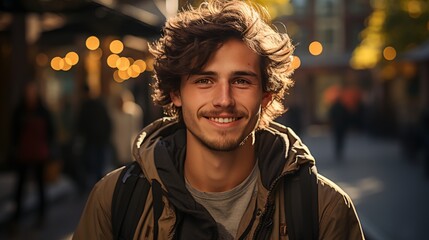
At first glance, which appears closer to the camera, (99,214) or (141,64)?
(99,214)

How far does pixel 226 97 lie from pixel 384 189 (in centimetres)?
1169

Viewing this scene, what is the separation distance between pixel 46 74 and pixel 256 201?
52.4 feet

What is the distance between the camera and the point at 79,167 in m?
13.5

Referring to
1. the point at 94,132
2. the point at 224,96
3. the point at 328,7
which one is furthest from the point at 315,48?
the point at 224,96

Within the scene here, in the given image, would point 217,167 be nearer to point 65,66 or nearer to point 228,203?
point 228,203

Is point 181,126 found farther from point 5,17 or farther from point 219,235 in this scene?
point 5,17

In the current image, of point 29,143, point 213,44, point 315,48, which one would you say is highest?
point 213,44

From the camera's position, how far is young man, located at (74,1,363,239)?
2994mm

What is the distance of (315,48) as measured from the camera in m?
56.2

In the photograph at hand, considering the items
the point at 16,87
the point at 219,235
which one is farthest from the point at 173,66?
the point at 16,87

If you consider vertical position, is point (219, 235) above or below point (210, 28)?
below

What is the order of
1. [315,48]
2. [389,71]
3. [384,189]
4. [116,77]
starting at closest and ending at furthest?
[384,189] < [116,77] < [389,71] < [315,48]

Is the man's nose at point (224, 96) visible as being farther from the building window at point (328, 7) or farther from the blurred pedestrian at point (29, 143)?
the building window at point (328, 7)

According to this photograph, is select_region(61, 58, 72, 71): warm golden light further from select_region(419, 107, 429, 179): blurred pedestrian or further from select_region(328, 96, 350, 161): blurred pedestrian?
select_region(419, 107, 429, 179): blurred pedestrian
